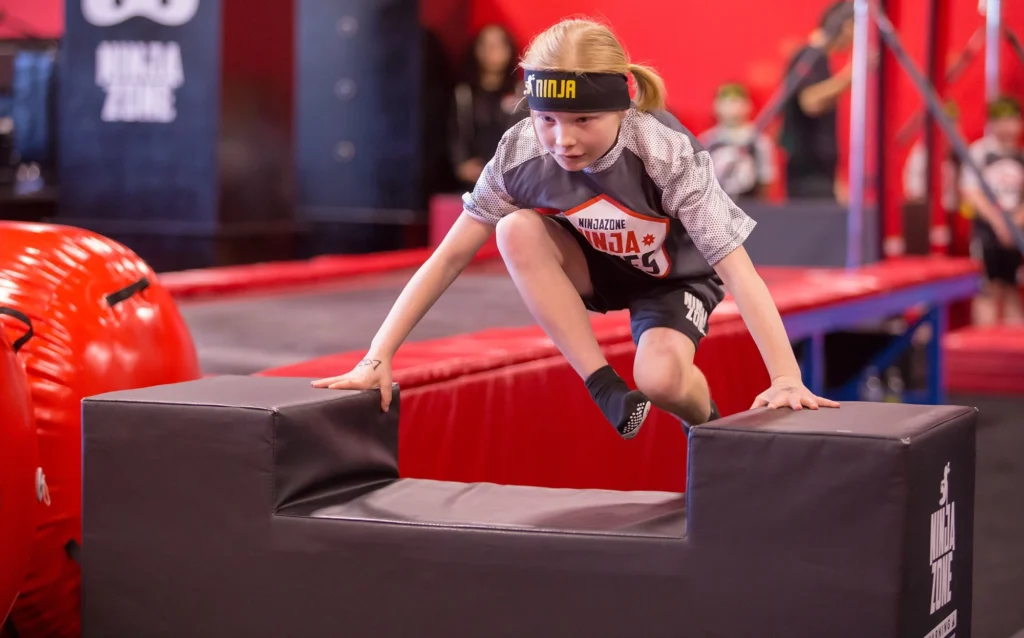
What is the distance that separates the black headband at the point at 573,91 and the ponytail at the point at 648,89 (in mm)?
137

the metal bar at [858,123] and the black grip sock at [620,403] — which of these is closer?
the black grip sock at [620,403]

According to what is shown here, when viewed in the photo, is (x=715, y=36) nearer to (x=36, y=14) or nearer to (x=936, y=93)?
(x=936, y=93)

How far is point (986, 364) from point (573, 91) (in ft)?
13.8

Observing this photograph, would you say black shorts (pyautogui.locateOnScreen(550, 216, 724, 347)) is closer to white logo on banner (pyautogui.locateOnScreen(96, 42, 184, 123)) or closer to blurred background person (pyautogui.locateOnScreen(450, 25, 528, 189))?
white logo on banner (pyautogui.locateOnScreen(96, 42, 184, 123))

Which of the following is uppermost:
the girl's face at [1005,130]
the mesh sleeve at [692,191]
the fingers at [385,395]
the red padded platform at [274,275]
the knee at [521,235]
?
the girl's face at [1005,130]

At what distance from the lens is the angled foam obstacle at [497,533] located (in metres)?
1.53

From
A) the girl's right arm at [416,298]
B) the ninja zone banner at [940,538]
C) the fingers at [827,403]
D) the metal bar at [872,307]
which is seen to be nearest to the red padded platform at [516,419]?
the girl's right arm at [416,298]

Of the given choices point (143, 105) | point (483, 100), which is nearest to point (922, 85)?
point (143, 105)

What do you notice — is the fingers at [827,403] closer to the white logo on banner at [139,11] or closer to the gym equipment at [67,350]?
the gym equipment at [67,350]

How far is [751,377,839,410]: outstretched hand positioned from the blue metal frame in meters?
1.86

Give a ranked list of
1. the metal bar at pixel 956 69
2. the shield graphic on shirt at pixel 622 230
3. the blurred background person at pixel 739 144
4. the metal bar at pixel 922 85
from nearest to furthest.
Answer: the shield graphic on shirt at pixel 622 230 < the metal bar at pixel 922 85 < the metal bar at pixel 956 69 < the blurred background person at pixel 739 144

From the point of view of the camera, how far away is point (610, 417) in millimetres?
2086

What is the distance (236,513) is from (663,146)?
0.86 m

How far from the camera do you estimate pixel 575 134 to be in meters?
1.93
